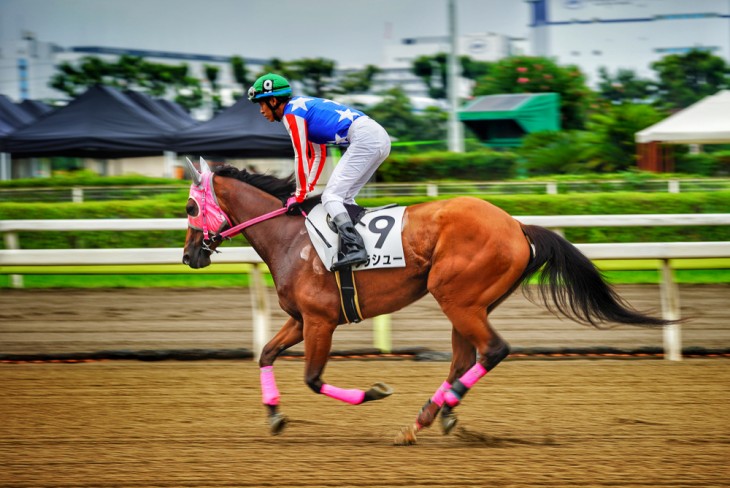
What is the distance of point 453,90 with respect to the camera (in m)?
21.6

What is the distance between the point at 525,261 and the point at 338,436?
133cm

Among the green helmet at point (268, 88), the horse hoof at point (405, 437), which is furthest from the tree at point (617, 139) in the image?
→ the horse hoof at point (405, 437)

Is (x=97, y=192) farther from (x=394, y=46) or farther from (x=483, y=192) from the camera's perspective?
(x=394, y=46)

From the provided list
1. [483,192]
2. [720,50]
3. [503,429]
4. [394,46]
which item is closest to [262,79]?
[503,429]

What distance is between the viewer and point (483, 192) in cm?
1354

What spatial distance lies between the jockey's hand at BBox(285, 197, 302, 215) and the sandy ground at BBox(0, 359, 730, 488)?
→ 3.74 feet

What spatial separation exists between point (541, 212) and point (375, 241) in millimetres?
7488

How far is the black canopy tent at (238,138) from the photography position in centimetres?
1792

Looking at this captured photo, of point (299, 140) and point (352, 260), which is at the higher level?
point (299, 140)

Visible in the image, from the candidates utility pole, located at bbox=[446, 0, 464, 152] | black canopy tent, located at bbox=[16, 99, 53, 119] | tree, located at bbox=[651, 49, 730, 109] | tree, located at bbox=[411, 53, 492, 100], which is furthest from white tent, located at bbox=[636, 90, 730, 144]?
tree, located at bbox=[411, 53, 492, 100]

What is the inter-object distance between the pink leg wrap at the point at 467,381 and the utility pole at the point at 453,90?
1619cm

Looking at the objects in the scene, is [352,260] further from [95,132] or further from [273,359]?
[95,132]

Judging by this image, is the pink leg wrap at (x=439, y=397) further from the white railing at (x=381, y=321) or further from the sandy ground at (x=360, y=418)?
the white railing at (x=381, y=321)

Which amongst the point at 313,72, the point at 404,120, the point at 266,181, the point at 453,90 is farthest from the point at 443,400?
the point at 313,72
